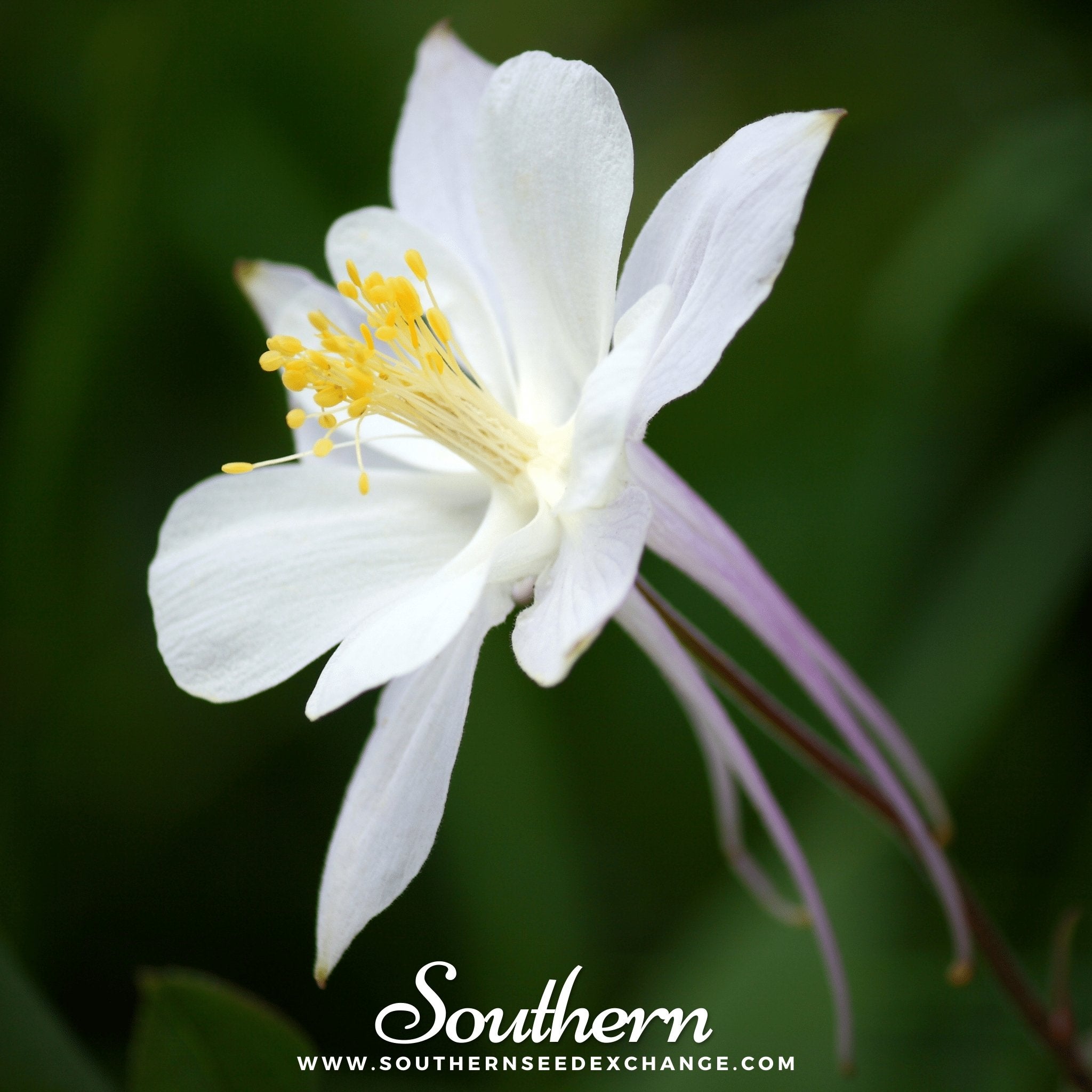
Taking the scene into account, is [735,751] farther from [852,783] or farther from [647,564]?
[647,564]

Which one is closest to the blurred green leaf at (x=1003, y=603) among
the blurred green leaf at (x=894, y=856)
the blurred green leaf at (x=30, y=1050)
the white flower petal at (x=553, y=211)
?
the blurred green leaf at (x=894, y=856)

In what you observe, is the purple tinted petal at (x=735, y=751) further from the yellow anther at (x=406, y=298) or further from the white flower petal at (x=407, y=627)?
the yellow anther at (x=406, y=298)

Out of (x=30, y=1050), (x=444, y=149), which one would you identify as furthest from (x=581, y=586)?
(x=30, y=1050)

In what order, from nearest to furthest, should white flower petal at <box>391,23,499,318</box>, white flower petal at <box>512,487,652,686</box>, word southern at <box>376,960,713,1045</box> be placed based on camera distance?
white flower petal at <box>512,487,652,686</box> → white flower petal at <box>391,23,499,318</box> → word southern at <box>376,960,713,1045</box>

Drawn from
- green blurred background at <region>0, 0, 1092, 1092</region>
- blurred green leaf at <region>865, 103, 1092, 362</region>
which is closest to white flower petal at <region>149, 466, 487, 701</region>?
green blurred background at <region>0, 0, 1092, 1092</region>

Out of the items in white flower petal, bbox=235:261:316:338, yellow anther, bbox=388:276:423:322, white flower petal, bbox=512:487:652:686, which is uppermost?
white flower petal, bbox=235:261:316:338

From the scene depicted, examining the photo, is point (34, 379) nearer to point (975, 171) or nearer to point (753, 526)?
point (753, 526)

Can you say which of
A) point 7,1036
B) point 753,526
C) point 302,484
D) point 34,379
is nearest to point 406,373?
point 302,484

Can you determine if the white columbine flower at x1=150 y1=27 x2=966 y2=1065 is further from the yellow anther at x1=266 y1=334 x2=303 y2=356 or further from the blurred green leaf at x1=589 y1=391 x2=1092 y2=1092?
the blurred green leaf at x1=589 y1=391 x2=1092 y2=1092
